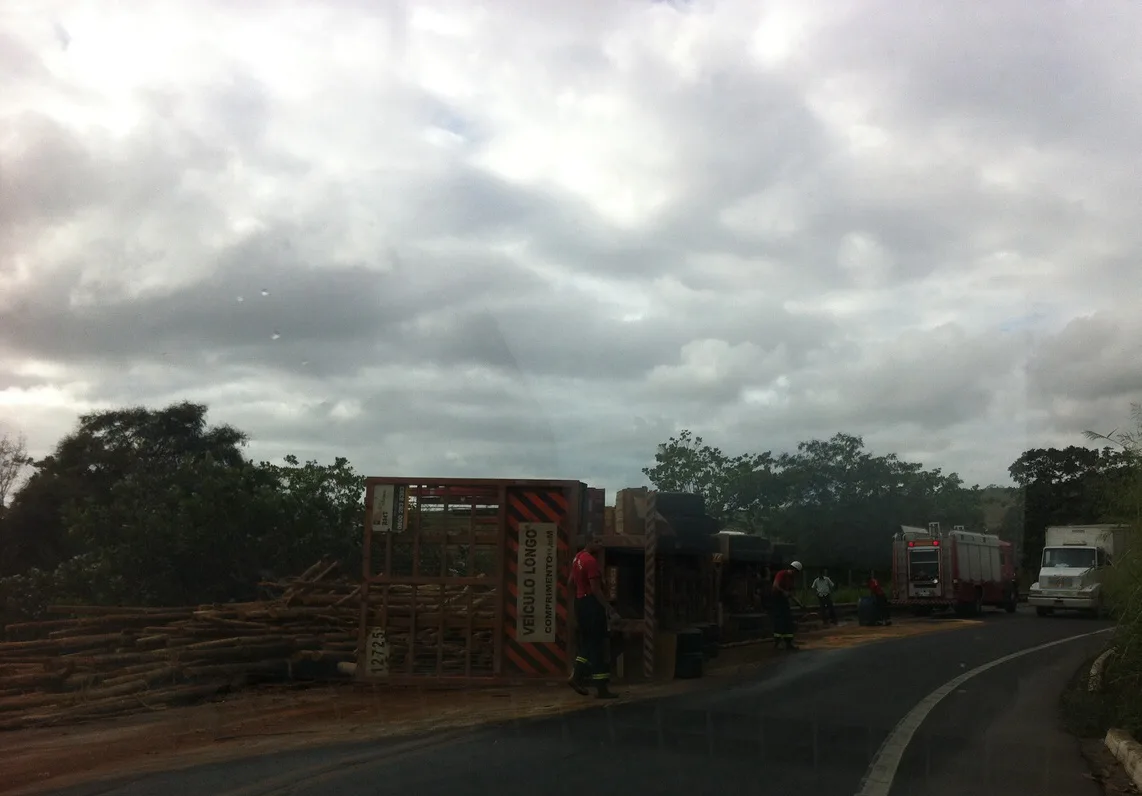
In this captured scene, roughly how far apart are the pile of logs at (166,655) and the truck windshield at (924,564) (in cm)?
2558

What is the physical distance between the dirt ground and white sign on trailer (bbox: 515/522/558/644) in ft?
2.34

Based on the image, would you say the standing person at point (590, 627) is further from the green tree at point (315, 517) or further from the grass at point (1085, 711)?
the green tree at point (315, 517)

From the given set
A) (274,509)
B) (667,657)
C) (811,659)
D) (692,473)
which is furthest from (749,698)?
(692,473)

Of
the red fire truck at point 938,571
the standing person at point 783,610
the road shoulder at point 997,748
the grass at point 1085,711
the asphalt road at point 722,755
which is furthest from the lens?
the red fire truck at point 938,571

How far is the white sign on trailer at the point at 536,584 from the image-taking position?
13898mm

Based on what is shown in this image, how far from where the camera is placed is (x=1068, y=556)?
37.8m

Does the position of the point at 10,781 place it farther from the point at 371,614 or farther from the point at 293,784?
the point at 371,614

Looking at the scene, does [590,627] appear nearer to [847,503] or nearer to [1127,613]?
[1127,613]

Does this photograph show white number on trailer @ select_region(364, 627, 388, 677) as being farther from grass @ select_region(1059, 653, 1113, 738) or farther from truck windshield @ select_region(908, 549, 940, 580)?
truck windshield @ select_region(908, 549, 940, 580)

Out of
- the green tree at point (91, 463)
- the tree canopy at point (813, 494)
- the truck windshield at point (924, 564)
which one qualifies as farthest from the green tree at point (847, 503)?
the green tree at point (91, 463)

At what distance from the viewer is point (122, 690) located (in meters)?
12.8

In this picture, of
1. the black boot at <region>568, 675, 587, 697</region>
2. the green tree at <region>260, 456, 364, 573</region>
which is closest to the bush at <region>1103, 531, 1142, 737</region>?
the black boot at <region>568, 675, 587, 697</region>

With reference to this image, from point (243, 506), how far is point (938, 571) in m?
23.9

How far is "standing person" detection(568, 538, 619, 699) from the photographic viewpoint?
12.8m
